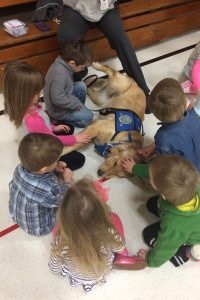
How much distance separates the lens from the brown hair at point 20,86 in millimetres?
1670

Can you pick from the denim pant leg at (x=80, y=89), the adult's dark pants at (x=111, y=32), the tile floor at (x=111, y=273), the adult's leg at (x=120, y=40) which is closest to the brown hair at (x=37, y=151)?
the tile floor at (x=111, y=273)

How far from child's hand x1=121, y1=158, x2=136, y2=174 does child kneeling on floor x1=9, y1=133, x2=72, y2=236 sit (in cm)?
37

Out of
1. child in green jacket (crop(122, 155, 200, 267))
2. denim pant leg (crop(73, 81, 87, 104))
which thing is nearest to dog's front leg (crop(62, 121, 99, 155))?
denim pant leg (crop(73, 81, 87, 104))

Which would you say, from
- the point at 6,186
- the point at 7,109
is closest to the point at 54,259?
the point at 6,186

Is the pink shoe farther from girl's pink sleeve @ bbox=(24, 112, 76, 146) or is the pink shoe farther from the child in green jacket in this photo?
girl's pink sleeve @ bbox=(24, 112, 76, 146)

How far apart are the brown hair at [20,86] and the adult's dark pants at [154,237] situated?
87 centimetres

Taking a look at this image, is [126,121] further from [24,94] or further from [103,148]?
[24,94]

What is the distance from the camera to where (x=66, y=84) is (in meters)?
2.03

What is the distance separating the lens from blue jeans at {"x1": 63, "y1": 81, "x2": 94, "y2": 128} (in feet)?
7.14

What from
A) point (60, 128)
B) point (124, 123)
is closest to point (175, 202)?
point (124, 123)

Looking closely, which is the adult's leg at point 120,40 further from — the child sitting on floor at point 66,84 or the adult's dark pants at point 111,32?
the child sitting on floor at point 66,84

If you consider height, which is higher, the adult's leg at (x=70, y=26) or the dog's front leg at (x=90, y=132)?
the adult's leg at (x=70, y=26)

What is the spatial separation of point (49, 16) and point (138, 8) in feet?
2.65

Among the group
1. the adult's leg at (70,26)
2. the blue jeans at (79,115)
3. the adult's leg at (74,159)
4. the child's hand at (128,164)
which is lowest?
the adult's leg at (74,159)
